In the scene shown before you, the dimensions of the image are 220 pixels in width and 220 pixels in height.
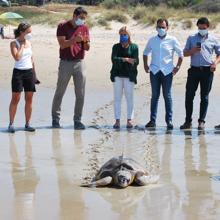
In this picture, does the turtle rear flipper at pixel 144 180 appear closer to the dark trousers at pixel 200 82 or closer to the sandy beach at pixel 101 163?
the sandy beach at pixel 101 163

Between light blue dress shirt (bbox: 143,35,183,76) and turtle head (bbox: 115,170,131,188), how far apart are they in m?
3.57

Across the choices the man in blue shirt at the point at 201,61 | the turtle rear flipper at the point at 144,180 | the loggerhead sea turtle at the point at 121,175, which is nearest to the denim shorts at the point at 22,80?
the man in blue shirt at the point at 201,61

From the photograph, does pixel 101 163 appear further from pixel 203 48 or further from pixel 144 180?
pixel 203 48

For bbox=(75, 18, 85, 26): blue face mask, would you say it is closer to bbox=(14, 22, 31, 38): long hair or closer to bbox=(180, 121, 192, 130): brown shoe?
bbox=(14, 22, 31, 38): long hair

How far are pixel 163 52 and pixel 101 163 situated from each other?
107 inches

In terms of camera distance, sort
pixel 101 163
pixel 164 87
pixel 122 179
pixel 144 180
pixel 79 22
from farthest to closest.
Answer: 1. pixel 164 87
2. pixel 79 22
3. pixel 101 163
4. pixel 144 180
5. pixel 122 179

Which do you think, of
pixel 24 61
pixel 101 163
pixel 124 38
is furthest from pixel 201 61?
pixel 101 163

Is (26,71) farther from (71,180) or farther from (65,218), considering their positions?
(65,218)

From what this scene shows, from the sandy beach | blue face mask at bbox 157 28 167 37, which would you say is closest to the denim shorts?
the sandy beach

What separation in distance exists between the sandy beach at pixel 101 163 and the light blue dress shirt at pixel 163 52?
2.97 feet

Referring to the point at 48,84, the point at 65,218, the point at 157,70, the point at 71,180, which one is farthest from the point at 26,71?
the point at 48,84

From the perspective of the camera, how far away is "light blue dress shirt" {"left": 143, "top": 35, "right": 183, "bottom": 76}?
33.3 ft

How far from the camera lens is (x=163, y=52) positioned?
10.2 m

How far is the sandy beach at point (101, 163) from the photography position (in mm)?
6141
